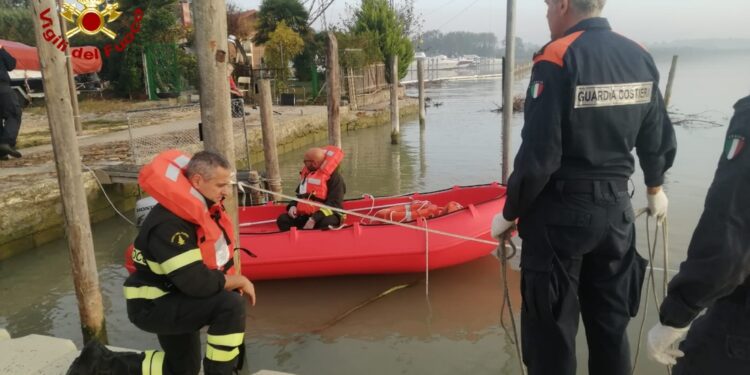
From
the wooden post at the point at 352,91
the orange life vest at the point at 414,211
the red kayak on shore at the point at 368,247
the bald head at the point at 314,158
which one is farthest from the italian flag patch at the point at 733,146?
the wooden post at the point at 352,91

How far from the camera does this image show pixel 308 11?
23.6 m

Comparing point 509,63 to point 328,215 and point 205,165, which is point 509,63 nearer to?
point 328,215

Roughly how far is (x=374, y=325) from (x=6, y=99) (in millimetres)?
7052

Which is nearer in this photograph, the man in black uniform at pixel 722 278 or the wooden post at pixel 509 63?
the man in black uniform at pixel 722 278

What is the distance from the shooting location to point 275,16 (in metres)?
22.8

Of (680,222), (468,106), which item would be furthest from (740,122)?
(468,106)

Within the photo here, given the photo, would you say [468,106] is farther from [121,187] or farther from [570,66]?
[570,66]

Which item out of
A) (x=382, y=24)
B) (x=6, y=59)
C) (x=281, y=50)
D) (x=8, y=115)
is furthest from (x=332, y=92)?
(x=382, y=24)

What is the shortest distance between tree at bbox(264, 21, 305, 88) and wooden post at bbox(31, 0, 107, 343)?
1696cm

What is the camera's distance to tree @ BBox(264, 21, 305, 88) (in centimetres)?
2066

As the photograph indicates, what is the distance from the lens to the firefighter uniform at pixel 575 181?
2.29m

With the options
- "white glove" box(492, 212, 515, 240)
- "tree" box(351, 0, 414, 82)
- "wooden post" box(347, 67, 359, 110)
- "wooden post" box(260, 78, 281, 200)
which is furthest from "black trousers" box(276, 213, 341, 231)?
"tree" box(351, 0, 414, 82)

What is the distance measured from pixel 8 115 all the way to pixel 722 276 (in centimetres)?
980

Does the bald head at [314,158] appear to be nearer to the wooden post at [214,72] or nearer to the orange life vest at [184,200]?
the wooden post at [214,72]
